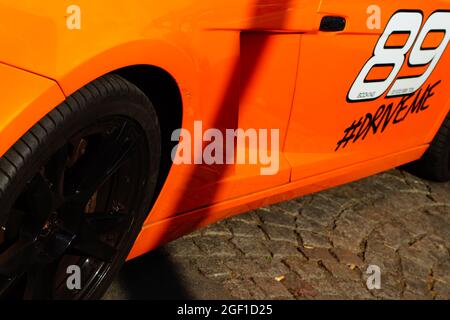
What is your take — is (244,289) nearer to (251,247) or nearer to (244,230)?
(251,247)

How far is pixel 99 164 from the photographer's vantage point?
2150 millimetres

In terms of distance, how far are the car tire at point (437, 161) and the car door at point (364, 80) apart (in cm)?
38

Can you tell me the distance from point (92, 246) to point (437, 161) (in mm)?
2337

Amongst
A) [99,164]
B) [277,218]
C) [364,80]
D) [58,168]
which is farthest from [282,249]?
[58,168]

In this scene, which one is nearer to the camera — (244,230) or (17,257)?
(17,257)

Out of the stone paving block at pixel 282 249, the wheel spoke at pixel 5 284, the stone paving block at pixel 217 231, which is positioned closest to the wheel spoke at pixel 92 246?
the wheel spoke at pixel 5 284

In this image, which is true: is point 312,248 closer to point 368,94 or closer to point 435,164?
point 368,94

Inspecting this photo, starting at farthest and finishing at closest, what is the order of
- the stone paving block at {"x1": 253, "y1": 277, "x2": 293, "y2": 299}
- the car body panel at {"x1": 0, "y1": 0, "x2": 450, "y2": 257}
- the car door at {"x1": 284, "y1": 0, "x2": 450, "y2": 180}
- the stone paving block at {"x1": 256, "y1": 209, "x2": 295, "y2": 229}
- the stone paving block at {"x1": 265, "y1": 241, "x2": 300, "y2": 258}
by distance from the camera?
the stone paving block at {"x1": 256, "y1": 209, "x2": 295, "y2": 229} → the stone paving block at {"x1": 265, "y1": 241, "x2": 300, "y2": 258} → the stone paving block at {"x1": 253, "y1": 277, "x2": 293, "y2": 299} → the car door at {"x1": 284, "y1": 0, "x2": 450, "y2": 180} → the car body panel at {"x1": 0, "y1": 0, "x2": 450, "y2": 257}

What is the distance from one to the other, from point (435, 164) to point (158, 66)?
2.34 meters

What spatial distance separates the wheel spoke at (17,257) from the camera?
6.46ft

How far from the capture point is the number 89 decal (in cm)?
288

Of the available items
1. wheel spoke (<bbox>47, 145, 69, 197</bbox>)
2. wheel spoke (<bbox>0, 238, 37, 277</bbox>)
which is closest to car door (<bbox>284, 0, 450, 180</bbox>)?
wheel spoke (<bbox>47, 145, 69, 197</bbox>)

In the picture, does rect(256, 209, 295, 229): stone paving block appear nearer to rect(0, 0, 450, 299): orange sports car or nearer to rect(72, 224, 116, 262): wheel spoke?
rect(0, 0, 450, 299): orange sports car
